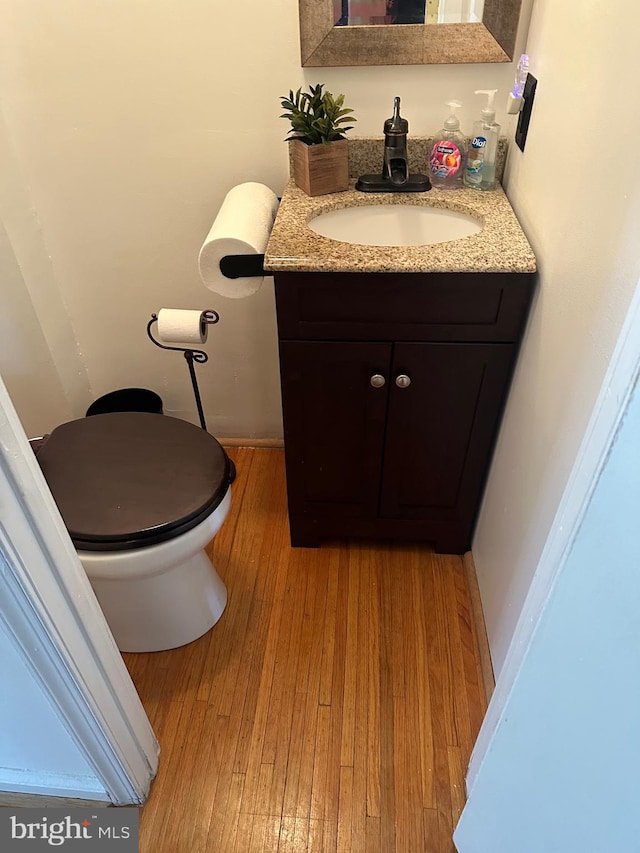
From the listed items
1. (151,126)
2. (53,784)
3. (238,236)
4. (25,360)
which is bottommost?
(53,784)

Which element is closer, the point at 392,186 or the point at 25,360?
the point at 392,186

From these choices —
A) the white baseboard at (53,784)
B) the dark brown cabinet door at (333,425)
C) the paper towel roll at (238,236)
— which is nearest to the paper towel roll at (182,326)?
the paper towel roll at (238,236)

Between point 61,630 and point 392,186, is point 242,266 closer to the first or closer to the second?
point 392,186

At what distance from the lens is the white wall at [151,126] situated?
127 centimetres

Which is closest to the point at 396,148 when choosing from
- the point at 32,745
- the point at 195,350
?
the point at 195,350

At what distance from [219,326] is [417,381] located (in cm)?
71

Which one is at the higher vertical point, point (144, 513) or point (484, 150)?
point (484, 150)

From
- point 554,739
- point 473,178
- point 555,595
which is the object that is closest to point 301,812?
point 554,739

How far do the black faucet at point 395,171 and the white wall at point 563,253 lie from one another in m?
0.23

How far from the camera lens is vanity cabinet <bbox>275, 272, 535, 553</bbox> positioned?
3.70ft

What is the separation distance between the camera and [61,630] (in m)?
0.78

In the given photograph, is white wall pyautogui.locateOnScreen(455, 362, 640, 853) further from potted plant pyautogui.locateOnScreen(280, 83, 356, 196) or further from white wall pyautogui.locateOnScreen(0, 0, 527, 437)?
white wall pyautogui.locateOnScreen(0, 0, 527, 437)

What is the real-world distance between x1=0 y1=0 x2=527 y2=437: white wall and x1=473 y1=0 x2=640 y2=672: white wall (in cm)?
32

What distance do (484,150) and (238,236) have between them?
0.60 m
